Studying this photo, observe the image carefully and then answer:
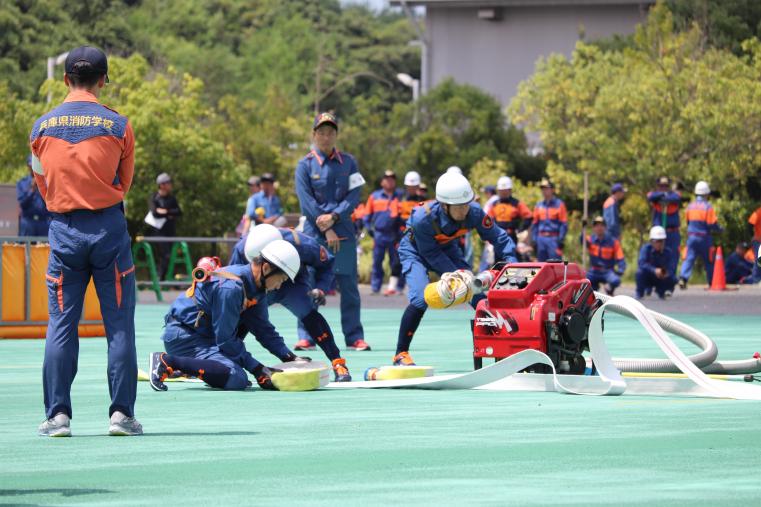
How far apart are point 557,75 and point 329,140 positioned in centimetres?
2883

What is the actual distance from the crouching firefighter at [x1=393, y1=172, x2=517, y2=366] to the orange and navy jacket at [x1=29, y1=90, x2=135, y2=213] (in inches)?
180

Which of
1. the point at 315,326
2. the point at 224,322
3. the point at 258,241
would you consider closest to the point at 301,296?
the point at 315,326

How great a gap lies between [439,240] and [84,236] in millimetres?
5276

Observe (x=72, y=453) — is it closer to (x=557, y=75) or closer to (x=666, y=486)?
(x=666, y=486)

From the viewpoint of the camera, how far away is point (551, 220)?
95.6 ft

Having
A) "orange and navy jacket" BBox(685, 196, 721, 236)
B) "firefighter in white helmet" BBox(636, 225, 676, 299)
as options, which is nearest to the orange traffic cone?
"orange and navy jacket" BBox(685, 196, 721, 236)

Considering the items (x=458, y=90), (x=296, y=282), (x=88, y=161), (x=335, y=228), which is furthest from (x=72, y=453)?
(x=458, y=90)

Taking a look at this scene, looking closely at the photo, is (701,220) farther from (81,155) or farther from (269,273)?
(81,155)

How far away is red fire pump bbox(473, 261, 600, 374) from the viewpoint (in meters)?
11.9

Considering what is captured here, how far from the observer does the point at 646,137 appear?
36.5 metres

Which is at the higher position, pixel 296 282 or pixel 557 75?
pixel 557 75

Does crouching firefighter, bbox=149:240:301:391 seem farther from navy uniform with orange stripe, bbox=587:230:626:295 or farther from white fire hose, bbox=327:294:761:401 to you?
navy uniform with orange stripe, bbox=587:230:626:295

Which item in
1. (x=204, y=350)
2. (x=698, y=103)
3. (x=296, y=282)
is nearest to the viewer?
(x=204, y=350)

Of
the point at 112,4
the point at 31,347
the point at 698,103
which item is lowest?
the point at 31,347
